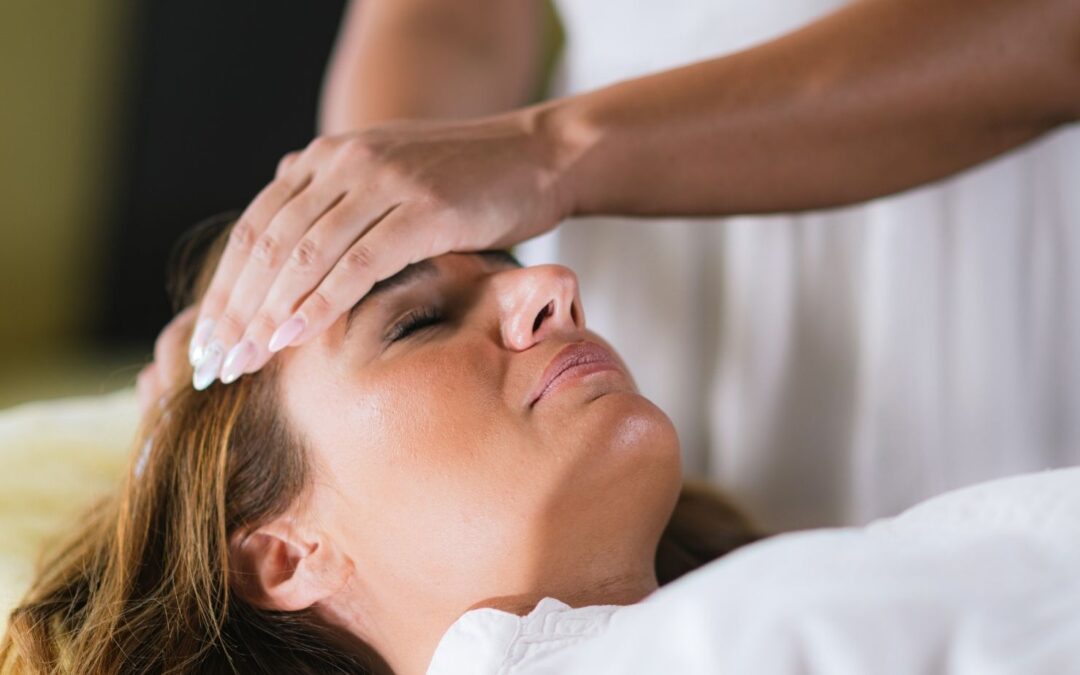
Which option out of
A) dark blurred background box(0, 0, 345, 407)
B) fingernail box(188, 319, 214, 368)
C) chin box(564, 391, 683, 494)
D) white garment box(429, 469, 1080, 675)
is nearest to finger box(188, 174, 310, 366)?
fingernail box(188, 319, 214, 368)

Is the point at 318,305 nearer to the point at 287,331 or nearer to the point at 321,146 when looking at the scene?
the point at 287,331

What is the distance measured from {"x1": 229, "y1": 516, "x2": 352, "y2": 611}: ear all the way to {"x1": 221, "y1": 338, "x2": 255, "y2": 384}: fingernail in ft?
0.52

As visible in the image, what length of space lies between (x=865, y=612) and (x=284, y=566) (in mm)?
602

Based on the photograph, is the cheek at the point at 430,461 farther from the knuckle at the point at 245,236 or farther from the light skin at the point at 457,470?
the knuckle at the point at 245,236

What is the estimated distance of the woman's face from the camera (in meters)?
0.98

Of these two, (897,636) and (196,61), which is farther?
(196,61)

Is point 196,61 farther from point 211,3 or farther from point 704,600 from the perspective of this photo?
point 704,600

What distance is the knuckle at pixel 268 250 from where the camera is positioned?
104 cm

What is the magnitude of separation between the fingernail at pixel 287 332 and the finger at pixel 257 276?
0.09ft

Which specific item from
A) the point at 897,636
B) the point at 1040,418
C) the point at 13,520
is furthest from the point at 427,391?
the point at 1040,418

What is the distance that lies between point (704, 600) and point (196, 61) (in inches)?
109

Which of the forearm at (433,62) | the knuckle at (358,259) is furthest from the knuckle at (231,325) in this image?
the forearm at (433,62)

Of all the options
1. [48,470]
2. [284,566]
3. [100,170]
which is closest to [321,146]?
[284,566]

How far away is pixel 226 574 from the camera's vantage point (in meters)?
1.09
